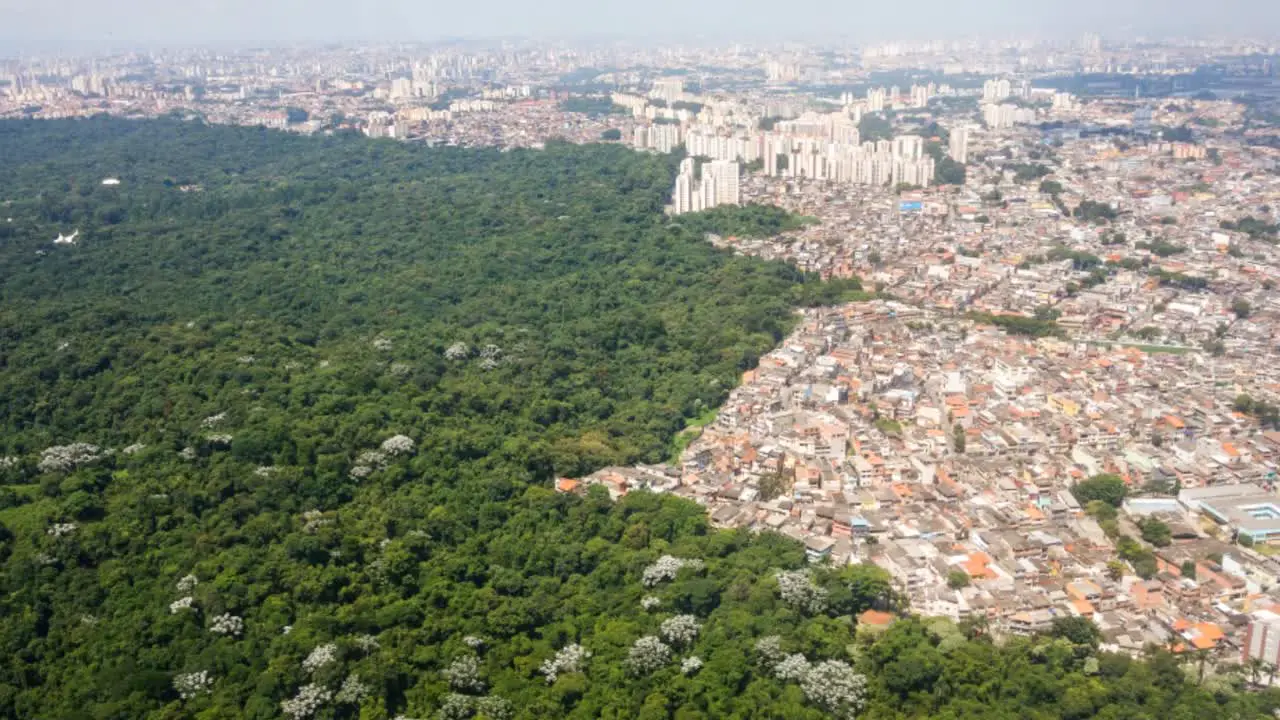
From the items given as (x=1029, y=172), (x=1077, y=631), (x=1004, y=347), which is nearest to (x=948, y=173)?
(x=1029, y=172)

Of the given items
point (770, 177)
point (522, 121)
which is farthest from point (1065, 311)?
point (522, 121)

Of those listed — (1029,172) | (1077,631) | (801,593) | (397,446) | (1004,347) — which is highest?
(1029,172)

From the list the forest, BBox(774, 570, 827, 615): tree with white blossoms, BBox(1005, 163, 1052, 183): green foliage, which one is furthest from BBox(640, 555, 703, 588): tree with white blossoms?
BBox(1005, 163, 1052, 183): green foliage

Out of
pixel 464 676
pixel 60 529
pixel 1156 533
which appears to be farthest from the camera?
pixel 1156 533

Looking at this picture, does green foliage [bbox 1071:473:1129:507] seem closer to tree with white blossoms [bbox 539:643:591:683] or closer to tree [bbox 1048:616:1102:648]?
tree [bbox 1048:616:1102:648]

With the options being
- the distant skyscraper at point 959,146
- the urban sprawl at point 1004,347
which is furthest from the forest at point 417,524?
the distant skyscraper at point 959,146

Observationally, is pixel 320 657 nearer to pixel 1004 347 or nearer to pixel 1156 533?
pixel 1156 533
